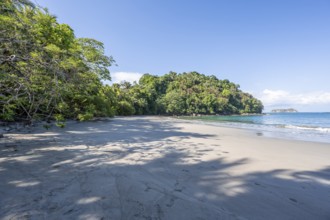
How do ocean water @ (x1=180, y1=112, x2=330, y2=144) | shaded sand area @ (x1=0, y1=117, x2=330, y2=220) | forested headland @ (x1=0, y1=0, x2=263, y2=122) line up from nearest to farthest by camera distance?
shaded sand area @ (x1=0, y1=117, x2=330, y2=220) < forested headland @ (x1=0, y1=0, x2=263, y2=122) < ocean water @ (x1=180, y1=112, x2=330, y2=144)

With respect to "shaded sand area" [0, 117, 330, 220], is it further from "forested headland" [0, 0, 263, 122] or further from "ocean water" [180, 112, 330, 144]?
"ocean water" [180, 112, 330, 144]

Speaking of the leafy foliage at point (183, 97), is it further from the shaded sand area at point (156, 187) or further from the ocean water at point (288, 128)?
the shaded sand area at point (156, 187)

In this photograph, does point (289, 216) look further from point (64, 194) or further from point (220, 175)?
point (64, 194)

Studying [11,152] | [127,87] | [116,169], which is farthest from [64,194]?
[127,87]

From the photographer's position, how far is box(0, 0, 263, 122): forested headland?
3.01m

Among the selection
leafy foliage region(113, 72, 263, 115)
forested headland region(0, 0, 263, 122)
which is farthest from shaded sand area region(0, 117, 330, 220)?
leafy foliage region(113, 72, 263, 115)

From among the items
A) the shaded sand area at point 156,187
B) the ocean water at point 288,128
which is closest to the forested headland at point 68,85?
the shaded sand area at point 156,187

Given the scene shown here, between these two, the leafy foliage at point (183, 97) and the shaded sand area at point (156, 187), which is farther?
the leafy foliage at point (183, 97)

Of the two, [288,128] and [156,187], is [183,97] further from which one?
[156,187]

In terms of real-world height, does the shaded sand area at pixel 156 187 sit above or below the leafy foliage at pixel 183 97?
below

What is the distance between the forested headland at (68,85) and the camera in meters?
3.01

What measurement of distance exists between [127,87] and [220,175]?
55840mm

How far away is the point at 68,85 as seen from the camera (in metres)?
3.58

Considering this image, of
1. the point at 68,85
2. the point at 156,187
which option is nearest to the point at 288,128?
the point at 156,187
